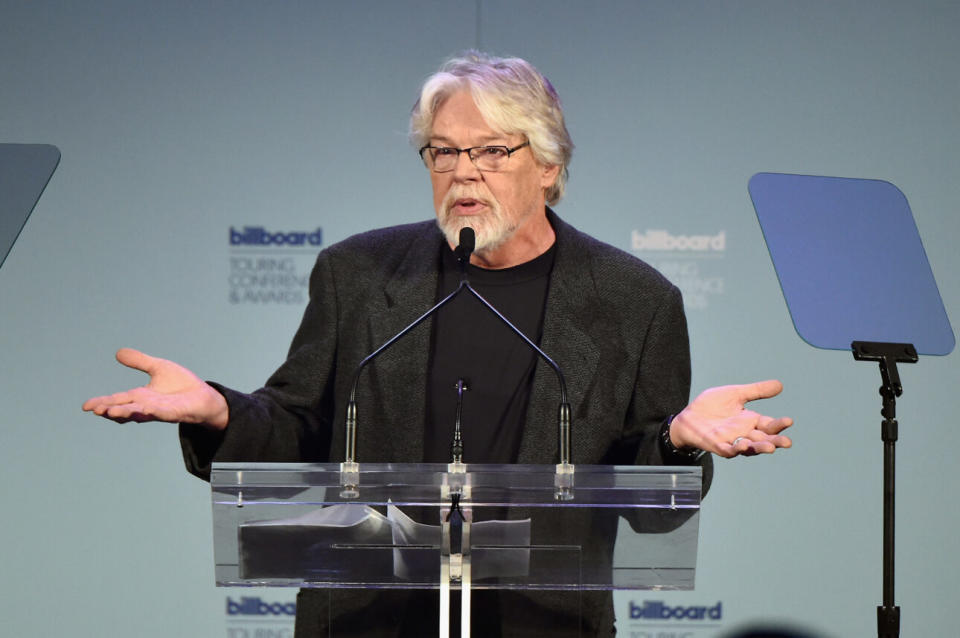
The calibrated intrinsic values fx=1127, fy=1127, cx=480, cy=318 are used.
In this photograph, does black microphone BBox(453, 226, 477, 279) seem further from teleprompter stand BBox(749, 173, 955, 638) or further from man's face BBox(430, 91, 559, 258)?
teleprompter stand BBox(749, 173, 955, 638)

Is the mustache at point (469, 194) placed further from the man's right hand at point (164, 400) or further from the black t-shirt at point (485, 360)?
the man's right hand at point (164, 400)

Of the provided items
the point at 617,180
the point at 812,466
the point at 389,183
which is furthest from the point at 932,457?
the point at 389,183

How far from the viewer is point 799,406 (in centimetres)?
365

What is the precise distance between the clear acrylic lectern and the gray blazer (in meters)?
0.52

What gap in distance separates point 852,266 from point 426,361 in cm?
93

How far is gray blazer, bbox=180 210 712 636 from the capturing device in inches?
87.7

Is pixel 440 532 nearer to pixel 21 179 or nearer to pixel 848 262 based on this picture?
pixel 21 179

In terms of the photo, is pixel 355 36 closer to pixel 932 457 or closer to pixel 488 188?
pixel 488 188

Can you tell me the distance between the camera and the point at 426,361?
2.30 meters

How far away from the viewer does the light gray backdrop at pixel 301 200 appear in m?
3.61

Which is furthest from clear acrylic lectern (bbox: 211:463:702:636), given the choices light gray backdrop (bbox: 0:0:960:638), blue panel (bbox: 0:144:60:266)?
light gray backdrop (bbox: 0:0:960:638)

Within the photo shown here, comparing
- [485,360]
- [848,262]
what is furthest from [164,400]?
[848,262]

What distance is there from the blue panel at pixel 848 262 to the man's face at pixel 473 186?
512mm

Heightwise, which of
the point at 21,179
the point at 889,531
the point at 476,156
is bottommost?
the point at 889,531
